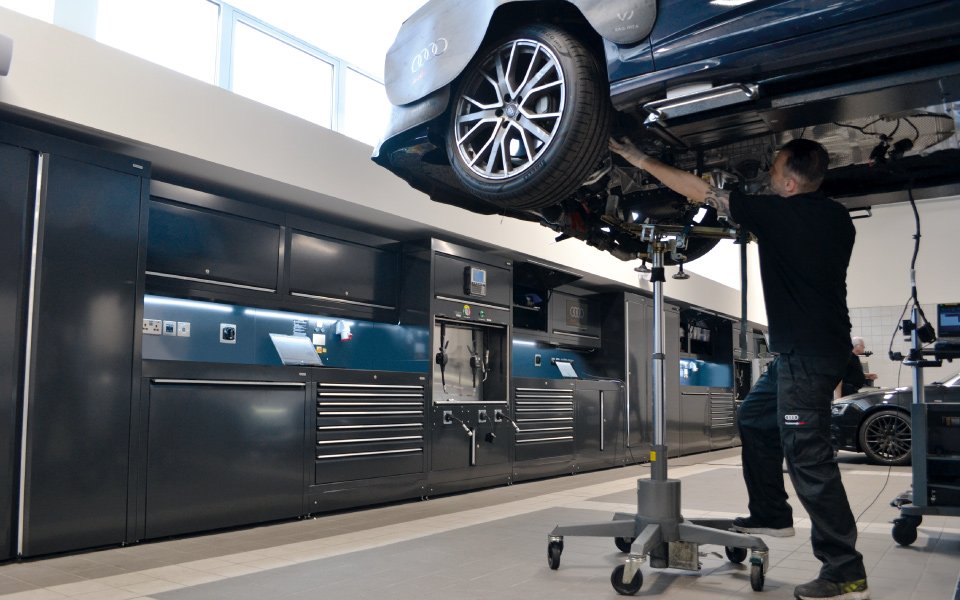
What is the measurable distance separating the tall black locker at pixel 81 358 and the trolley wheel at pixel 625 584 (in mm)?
2192

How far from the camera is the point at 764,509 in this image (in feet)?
8.40

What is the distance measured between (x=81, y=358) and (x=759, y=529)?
2800 mm

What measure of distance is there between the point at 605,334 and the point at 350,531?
471 cm

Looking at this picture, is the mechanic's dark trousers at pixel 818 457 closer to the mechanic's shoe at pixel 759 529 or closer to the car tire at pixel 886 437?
the mechanic's shoe at pixel 759 529

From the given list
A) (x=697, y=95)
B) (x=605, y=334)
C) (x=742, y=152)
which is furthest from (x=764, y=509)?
(x=605, y=334)

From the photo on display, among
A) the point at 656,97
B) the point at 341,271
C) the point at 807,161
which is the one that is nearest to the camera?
the point at 656,97

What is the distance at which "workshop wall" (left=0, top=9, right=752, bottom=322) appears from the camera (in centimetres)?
298

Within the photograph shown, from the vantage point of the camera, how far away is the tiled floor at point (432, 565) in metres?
2.45

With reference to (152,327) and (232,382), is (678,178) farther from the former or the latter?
(152,327)

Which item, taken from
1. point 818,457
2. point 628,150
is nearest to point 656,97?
point 628,150

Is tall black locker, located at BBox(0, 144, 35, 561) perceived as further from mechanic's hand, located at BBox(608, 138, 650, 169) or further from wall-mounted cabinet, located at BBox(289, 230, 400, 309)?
mechanic's hand, located at BBox(608, 138, 650, 169)

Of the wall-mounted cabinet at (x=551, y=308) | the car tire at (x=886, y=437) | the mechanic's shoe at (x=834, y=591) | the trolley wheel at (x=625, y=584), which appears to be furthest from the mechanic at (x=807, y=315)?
the car tire at (x=886, y=437)

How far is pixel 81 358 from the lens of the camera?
10.3 feet

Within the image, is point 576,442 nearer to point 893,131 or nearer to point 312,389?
point 312,389
